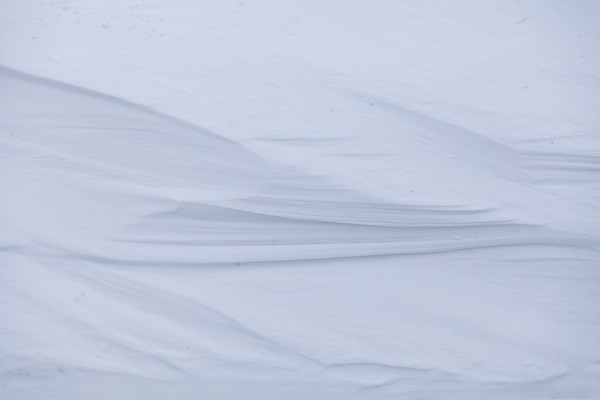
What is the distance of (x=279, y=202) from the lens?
1.29 m

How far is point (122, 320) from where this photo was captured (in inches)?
51.2

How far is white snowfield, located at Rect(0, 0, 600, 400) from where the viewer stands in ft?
4.21

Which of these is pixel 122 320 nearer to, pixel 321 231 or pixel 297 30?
pixel 321 231

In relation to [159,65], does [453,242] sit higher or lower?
lower

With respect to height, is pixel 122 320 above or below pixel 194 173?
below

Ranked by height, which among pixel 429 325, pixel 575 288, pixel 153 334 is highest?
pixel 575 288

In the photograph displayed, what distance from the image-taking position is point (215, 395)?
4.28ft


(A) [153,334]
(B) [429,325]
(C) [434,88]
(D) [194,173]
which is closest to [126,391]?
(A) [153,334]

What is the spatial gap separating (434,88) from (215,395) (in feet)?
2.36

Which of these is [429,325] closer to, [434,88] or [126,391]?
[434,88]

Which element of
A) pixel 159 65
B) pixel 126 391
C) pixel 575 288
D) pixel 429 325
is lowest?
pixel 126 391

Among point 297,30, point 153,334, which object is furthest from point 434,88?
point 153,334

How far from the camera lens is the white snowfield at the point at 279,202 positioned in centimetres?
128

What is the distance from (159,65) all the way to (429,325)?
0.71m
